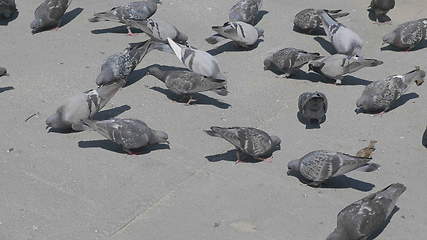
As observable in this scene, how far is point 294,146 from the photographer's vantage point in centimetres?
911

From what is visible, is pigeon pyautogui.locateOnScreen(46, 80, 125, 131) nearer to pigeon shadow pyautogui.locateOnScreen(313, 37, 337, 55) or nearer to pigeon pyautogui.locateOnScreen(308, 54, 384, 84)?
pigeon pyautogui.locateOnScreen(308, 54, 384, 84)

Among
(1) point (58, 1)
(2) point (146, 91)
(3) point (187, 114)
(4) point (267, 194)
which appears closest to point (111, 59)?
(2) point (146, 91)

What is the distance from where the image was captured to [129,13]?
457 inches

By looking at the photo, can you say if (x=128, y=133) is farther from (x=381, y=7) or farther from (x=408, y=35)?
(x=381, y=7)

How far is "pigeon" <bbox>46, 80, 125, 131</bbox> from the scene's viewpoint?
911 cm

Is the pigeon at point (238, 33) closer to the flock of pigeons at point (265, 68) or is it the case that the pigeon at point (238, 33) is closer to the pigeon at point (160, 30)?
the flock of pigeons at point (265, 68)

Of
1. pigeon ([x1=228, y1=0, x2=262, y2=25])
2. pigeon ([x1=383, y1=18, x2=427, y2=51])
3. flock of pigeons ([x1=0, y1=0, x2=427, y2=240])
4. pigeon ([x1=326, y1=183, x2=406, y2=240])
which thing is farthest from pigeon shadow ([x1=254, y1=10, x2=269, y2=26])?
pigeon ([x1=326, y1=183, x2=406, y2=240])

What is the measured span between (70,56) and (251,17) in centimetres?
252

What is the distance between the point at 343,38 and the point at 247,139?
2.88 m

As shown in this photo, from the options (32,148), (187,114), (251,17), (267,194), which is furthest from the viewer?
(251,17)

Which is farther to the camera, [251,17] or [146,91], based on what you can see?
[251,17]

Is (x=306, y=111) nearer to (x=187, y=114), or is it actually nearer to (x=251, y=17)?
(x=187, y=114)

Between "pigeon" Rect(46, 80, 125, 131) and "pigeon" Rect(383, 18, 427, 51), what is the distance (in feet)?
13.2

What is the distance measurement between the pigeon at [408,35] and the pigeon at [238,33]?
1746 millimetres
